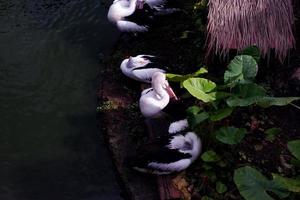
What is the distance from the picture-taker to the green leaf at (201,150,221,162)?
3883 millimetres

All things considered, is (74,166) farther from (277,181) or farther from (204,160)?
(277,181)

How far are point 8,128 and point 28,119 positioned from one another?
0.22m

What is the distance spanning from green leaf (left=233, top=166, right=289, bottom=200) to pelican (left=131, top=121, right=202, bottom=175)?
0.59m

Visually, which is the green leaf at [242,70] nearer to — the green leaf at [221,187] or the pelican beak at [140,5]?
the green leaf at [221,187]

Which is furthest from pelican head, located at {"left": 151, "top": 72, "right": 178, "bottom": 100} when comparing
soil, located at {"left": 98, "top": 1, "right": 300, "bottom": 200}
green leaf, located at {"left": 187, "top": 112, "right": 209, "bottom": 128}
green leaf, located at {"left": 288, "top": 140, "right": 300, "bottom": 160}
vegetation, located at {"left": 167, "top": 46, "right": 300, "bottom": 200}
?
green leaf, located at {"left": 288, "top": 140, "right": 300, "bottom": 160}

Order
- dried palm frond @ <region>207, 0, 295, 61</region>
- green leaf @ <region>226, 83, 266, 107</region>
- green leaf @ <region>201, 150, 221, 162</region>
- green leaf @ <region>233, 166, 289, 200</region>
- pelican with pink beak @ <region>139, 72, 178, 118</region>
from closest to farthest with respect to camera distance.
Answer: green leaf @ <region>233, 166, 289, 200</region>, green leaf @ <region>226, 83, 266, 107</region>, green leaf @ <region>201, 150, 221, 162</region>, pelican with pink beak @ <region>139, 72, 178, 118</region>, dried palm frond @ <region>207, 0, 295, 61</region>

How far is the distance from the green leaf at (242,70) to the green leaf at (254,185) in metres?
0.87

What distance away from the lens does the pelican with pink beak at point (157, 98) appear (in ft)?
14.1

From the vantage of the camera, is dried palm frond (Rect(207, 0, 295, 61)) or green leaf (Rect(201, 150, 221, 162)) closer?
green leaf (Rect(201, 150, 221, 162))

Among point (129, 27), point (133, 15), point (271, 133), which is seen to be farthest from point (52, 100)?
point (271, 133)

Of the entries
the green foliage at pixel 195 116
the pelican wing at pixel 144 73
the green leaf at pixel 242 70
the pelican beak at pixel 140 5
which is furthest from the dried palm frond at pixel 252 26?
the pelican beak at pixel 140 5

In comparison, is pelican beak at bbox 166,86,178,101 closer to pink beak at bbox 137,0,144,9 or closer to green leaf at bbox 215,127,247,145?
green leaf at bbox 215,127,247,145

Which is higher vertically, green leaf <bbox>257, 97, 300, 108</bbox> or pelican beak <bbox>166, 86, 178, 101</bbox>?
green leaf <bbox>257, 97, 300, 108</bbox>

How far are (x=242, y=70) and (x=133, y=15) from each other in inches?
73.9
